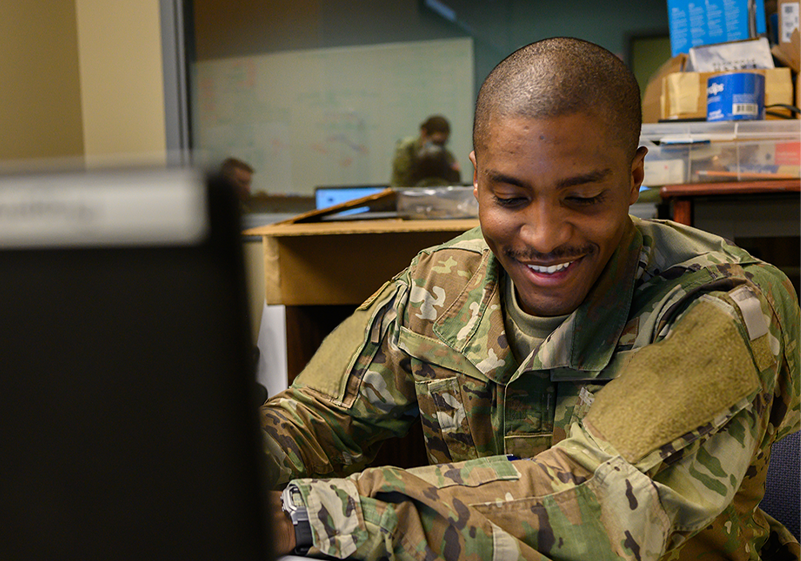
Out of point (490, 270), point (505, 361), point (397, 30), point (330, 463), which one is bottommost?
point (330, 463)

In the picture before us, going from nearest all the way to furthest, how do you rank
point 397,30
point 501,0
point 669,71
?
point 669,71 → point 501,0 → point 397,30

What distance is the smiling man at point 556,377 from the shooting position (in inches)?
25.3

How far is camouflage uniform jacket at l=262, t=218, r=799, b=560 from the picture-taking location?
64 centimetres

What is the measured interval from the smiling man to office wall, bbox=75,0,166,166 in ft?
6.60

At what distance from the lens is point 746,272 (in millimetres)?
825

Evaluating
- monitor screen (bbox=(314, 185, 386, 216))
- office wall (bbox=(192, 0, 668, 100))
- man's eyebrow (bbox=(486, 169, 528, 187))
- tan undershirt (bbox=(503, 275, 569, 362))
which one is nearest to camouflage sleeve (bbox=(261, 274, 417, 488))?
tan undershirt (bbox=(503, 275, 569, 362))

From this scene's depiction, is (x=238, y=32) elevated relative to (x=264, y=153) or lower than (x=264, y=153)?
elevated

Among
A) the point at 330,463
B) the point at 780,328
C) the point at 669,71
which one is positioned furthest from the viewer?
the point at 669,71

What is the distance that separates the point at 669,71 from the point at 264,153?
5.21 ft

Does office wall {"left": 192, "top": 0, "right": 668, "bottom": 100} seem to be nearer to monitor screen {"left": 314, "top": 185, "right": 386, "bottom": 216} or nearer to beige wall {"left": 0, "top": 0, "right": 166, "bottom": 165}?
beige wall {"left": 0, "top": 0, "right": 166, "bottom": 165}

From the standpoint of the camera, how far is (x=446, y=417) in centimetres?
96

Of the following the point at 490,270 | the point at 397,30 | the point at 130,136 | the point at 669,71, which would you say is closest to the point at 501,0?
the point at 397,30

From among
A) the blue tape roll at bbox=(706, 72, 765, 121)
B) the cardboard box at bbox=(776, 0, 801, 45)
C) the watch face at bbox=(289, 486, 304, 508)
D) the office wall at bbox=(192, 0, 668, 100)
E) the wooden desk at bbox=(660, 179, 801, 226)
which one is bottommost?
the watch face at bbox=(289, 486, 304, 508)

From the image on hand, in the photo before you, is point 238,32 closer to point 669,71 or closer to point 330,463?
point 669,71
